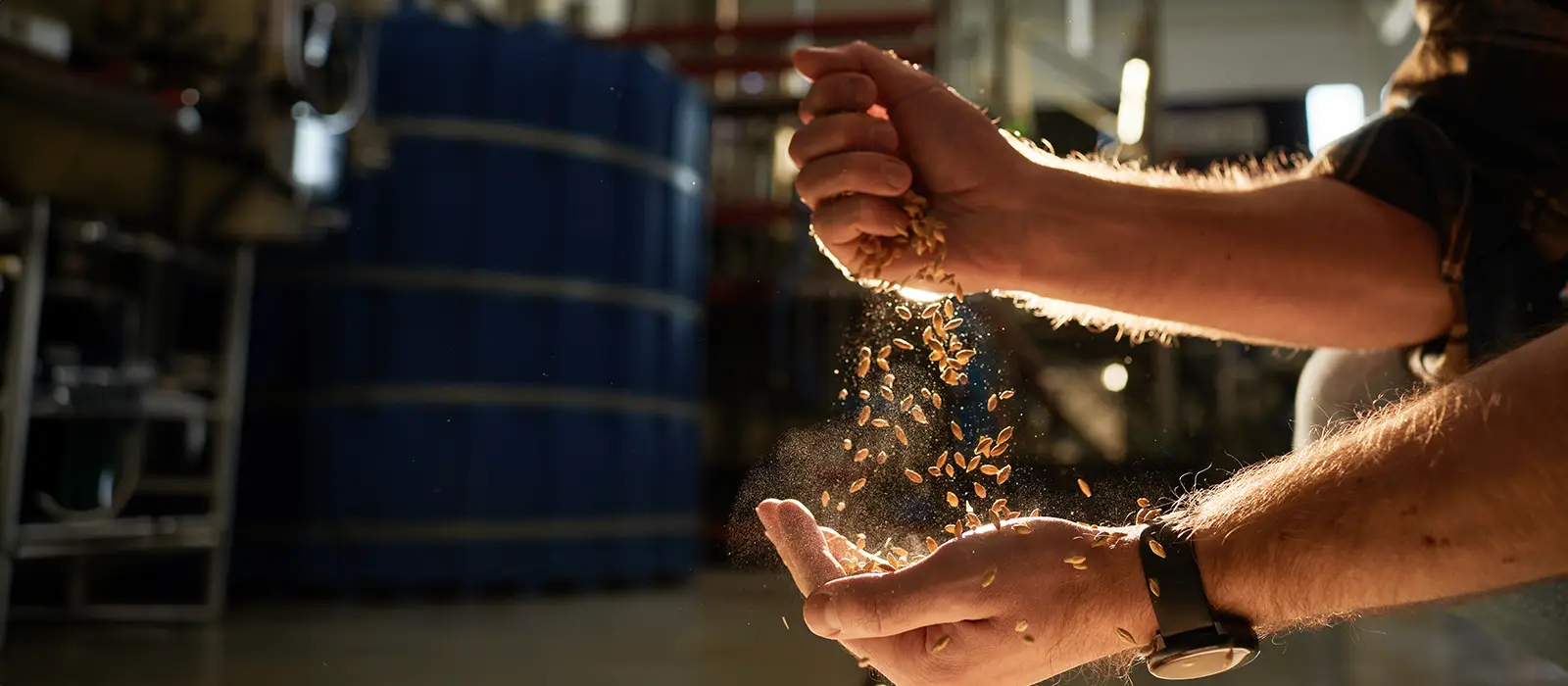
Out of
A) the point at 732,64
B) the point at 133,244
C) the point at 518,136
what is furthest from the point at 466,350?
the point at 732,64

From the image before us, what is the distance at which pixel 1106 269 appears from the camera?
0.99 metres

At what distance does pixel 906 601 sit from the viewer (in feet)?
2.21

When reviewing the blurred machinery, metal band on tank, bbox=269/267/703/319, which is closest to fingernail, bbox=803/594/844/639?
the blurred machinery

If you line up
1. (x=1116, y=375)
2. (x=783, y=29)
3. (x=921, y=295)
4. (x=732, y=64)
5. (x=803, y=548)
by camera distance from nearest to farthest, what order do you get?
(x=803, y=548), (x=921, y=295), (x=1116, y=375), (x=783, y=29), (x=732, y=64)

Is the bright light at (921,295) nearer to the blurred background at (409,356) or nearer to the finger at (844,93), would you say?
the finger at (844,93)

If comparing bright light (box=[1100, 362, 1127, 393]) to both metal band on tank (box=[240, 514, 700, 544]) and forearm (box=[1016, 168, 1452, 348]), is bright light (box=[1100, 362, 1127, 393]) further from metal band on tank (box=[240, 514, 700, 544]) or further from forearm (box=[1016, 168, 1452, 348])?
metal band on tank (box=[240, 514, 700, 544])

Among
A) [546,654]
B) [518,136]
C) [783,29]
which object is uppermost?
[783,29]

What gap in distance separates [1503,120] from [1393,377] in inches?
10.0

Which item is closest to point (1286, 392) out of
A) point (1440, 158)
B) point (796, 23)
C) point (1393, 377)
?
point (1393, 377)

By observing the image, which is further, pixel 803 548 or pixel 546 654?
pixel 546 654

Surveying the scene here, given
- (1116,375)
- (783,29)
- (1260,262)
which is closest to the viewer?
(1260,262)

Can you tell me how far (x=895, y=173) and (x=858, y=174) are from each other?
1.1 inches

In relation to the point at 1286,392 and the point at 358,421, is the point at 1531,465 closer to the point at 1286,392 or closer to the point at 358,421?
the point at 1286,392

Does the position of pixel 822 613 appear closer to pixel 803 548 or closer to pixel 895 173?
pixel 803 548
